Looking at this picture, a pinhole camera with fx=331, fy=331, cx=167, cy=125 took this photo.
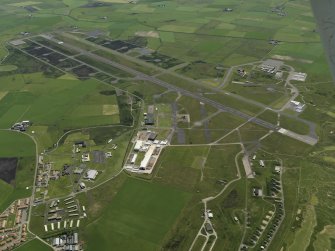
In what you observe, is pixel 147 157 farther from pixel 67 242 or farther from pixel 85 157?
pixel 67 242

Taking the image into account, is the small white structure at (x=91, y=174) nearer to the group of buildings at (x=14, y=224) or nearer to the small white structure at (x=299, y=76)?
the group of buildings at (x=14, y=224)

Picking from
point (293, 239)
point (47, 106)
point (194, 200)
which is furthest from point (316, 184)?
point (47, 106)

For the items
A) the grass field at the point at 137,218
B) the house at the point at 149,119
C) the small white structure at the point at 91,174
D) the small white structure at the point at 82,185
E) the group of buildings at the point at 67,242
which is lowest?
the grass field at the point at 137,218

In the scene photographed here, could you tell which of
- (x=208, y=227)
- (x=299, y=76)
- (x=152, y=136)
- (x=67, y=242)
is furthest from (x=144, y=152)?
(x=299, y=76)

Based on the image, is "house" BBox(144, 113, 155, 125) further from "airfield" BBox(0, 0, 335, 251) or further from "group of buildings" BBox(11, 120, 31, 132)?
"group of buildings" BBox(11, 120, 31, 132)

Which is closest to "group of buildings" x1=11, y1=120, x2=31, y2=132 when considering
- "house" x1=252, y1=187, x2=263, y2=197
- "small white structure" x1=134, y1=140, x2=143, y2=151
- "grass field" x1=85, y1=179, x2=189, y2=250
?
"small white structure" x1=134, y1=140, x2=143, y2=151

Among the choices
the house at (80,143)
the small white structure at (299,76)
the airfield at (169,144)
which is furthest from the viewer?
the small white structure at (299,76)

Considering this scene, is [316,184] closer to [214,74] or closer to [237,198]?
[237,198]

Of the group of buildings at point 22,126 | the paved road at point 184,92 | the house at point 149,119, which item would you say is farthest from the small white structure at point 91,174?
the paved road at point 184,92
